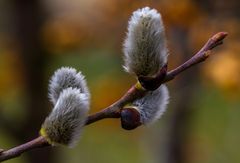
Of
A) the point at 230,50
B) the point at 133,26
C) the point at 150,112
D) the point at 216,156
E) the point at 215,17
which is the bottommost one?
the point at 216,156

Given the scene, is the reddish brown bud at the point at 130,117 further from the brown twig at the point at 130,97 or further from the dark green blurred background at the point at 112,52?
the dark green blurred background at the point at 112,52

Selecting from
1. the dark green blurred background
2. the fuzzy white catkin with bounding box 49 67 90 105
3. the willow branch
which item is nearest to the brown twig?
the willow branch

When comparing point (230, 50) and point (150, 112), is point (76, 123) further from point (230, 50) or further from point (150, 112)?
point (230, 50)

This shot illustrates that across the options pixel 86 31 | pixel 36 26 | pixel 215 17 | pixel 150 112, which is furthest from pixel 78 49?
pixel 150 112

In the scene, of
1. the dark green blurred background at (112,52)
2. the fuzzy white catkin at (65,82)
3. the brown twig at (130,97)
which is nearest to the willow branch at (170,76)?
the brown twig at (130,97)

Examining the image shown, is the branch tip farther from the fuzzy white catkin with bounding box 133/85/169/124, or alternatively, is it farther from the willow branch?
the fuzzy white catkin with bounding box 133/85/169/124
